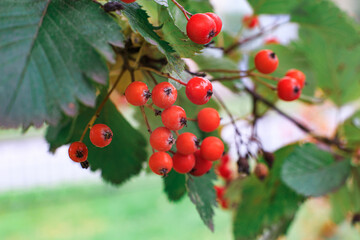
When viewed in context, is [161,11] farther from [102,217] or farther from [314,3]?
[102,217]

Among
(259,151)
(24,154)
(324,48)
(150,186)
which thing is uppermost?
(324,48)

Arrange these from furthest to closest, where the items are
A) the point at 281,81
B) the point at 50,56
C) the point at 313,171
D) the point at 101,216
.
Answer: the point at 101,216 < the point at 313,171 < the point at 281,81 < the point at 50,56

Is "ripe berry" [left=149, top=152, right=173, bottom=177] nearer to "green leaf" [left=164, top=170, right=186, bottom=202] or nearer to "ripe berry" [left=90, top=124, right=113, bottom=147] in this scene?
"ripe berry" [left=90, top=124, right=113, bottom=147]

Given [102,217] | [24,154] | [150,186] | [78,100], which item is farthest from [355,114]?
[24,154]

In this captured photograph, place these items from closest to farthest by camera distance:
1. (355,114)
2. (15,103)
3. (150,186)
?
1. (15,103)
2. (355,114)
3. (150,186)

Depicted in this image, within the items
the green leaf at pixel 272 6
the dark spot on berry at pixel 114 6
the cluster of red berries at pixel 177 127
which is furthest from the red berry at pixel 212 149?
the green leaf at pixel 272 6

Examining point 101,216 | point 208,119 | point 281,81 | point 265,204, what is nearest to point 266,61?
point 281,81

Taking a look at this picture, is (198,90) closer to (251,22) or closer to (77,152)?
(77,152)
